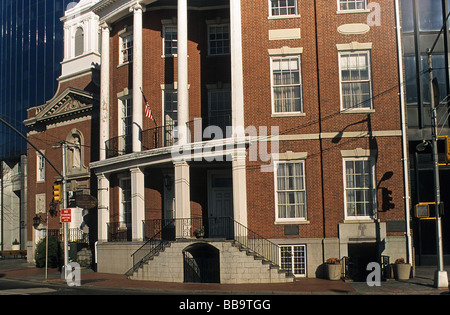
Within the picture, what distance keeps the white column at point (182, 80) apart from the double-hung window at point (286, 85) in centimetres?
419

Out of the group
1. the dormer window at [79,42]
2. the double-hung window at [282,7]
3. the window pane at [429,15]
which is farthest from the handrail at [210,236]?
the dormer window at [79,42]

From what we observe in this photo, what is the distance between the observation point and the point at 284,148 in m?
22.1

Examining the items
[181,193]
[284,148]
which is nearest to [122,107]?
[181,193]

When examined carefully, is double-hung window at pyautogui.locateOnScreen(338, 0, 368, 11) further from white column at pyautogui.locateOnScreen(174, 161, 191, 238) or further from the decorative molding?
white column at pyautogui.locateOnScreen(174, 161, 191, 238)

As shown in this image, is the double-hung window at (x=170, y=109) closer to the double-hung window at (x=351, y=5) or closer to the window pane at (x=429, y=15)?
the double-hung window at (x=351, y=5)

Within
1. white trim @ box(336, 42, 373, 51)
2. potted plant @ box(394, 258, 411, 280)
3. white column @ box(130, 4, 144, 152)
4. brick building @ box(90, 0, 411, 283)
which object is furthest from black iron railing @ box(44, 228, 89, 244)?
white trim @ box(336, 42, 373, 51)

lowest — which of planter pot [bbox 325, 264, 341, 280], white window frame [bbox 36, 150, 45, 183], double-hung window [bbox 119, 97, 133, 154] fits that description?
planter pot [bbox 325, 264, 341, 280]

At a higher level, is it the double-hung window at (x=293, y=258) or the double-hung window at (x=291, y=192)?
the double-hung window at (x=291, y=192)

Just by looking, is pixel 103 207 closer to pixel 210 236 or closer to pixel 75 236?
pixel 75 236

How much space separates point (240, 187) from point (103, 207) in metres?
9.50

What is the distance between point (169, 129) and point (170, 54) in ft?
13.5

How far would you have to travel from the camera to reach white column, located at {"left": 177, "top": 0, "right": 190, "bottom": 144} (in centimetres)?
2330

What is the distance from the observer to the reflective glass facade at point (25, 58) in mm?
48656

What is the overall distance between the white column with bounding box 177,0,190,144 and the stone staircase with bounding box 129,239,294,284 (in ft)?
17.1
